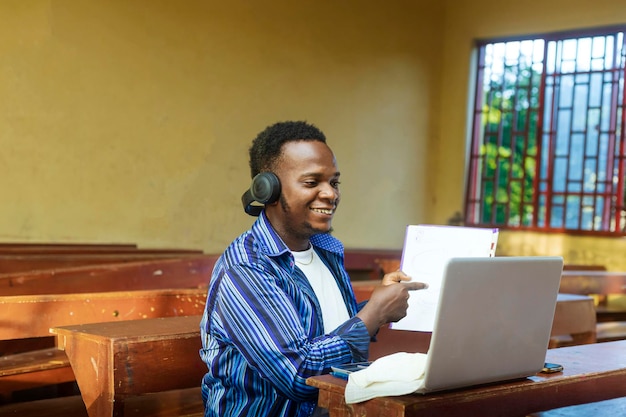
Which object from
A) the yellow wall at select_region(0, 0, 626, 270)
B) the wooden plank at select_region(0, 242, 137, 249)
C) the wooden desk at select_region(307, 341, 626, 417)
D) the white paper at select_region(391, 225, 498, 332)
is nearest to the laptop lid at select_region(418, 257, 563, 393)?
the wooden desk at select_region(307, 341, 626, 417)

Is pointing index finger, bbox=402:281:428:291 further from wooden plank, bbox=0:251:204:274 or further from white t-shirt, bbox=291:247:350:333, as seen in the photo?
wooden plank, bbox=0:251:204:274

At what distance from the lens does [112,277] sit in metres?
4.03

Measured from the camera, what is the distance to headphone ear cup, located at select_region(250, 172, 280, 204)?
216 centimetres

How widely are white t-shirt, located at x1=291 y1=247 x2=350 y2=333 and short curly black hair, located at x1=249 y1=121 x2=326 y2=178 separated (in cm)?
25

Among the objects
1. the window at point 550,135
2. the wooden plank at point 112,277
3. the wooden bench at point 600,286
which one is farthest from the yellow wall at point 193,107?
the wooden bench at point 600,286

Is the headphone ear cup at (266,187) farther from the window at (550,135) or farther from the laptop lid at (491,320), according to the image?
the window at (550,135)

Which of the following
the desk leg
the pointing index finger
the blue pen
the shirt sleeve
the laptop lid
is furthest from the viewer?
the desk leg

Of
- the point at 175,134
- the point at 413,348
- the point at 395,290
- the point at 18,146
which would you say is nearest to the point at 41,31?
the point at 18,146

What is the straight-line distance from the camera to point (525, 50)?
28.1ft

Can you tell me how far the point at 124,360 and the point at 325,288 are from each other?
1.96ft

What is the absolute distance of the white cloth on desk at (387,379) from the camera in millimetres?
1677

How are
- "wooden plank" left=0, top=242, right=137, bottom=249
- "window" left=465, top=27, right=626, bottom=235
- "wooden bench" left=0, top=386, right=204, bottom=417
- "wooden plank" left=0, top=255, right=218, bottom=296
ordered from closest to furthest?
"wooden bench" left=0, top=386, right=204, bottom=417 < "wooden plank" left=0, top=255, right=218, bottom=296 < "wooden plank" left=0, top=242, right=137, bottom=249 < "window" left=465, top=27, right=626, bottom=235

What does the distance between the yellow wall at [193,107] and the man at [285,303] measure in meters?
4.64

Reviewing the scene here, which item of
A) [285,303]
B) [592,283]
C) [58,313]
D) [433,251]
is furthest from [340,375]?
[592,283]
